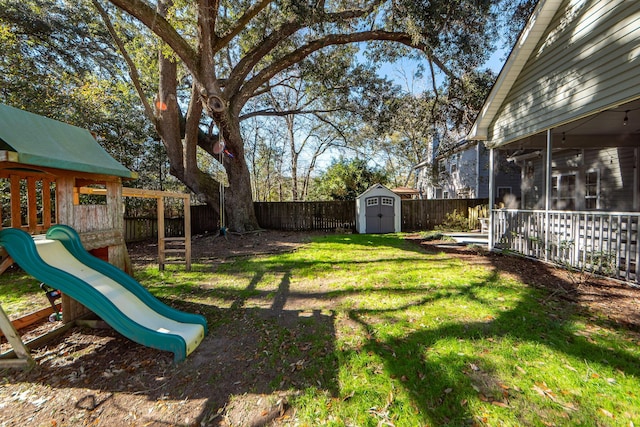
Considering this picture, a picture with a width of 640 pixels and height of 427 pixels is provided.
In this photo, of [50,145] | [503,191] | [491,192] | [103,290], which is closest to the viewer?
[103,290]

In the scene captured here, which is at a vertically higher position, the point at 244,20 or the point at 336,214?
the point at 244,20

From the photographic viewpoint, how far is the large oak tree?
7.54 meters

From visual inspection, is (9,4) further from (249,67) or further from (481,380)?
(481,380)

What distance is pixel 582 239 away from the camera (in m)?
5.18

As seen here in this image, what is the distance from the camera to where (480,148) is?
627 inches

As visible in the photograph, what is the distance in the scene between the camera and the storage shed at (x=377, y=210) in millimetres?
12648

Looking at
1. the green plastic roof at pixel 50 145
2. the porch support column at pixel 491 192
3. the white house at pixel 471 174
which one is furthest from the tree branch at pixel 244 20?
the white house at pixel 471 174

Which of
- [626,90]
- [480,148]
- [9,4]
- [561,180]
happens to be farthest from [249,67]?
[480,148]

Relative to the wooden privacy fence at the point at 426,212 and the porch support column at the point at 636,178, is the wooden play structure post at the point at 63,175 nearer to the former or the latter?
the porch support column at the point at 636,178

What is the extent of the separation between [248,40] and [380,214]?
32.0 feet

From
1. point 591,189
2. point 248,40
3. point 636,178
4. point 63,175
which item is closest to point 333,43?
point 248,40

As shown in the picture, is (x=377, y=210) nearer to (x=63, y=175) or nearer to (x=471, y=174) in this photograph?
(x=471, y=174)

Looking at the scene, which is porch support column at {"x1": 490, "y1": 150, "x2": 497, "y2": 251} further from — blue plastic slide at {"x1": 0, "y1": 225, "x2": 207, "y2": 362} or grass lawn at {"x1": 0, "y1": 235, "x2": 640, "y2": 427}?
blue plastic slide at {"x1": 0, "y1": 225, "x2": 207, "y2": 362}

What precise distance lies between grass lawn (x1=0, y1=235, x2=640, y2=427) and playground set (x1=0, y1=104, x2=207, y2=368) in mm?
727
